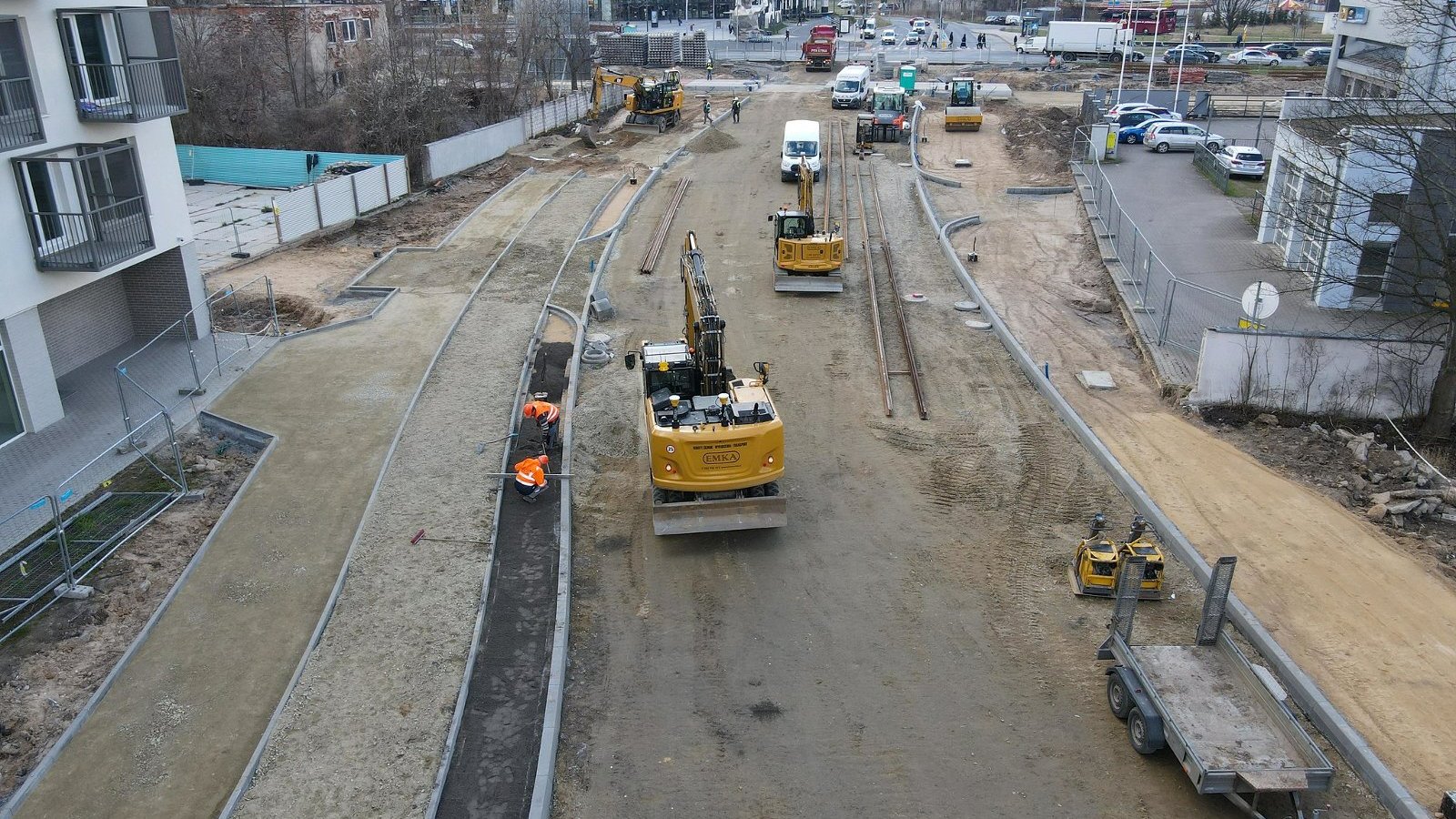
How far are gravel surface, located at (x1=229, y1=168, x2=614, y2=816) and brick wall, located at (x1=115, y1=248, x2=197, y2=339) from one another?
5728 millimetres

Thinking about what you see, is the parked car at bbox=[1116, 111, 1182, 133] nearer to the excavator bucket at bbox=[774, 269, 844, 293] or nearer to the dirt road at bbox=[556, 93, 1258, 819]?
the excavator bucket at bbox=[774, 269, 844, 293]

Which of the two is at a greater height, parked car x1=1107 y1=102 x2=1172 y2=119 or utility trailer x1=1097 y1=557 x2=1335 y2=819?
parked car x1=1107 y1=102 x2=1172 y2=119

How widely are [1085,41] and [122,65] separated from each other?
6674 centimetres

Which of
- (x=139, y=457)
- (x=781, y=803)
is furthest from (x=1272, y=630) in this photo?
(x=139, y=457)

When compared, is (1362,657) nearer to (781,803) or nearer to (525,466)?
(781,803)

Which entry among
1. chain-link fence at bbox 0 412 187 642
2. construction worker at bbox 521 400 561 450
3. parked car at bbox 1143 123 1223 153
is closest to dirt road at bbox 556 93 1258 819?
construction worker at bbox 521 400 561 450

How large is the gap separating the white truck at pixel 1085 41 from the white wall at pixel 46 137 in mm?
65262

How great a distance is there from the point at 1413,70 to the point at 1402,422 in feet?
42.4

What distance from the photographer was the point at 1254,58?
2657 inches

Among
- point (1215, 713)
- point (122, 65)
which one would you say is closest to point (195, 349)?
point (122, 65)

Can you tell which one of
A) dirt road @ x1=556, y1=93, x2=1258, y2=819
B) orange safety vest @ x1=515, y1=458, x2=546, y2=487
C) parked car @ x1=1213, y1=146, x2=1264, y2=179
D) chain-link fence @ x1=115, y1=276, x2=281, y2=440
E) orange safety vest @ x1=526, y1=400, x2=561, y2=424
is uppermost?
parked car @ x1=1213, y1=146, x2=1264, y2=179

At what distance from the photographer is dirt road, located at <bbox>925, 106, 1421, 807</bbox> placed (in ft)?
37.2

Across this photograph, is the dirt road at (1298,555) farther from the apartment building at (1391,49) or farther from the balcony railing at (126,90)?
the balcony railing at (126,90)

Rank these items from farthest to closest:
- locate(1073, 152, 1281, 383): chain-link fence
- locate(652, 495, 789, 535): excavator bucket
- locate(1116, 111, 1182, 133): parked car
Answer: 1. locate(1116, 111, 1182, 133): parked car
2. locate(1073, 152, 1281, 383): chain-link fence
3. locate(652, 495, 789, 535): excavator bucket
